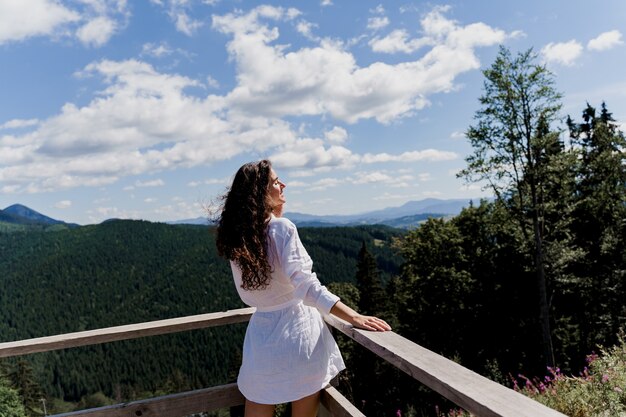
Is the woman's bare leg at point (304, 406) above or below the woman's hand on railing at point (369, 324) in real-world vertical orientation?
below

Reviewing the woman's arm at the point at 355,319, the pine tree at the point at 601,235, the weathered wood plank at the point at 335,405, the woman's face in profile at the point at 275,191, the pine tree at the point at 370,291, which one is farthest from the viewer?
the pine tree at the point at 370,291

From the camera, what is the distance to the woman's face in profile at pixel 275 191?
2445 mm

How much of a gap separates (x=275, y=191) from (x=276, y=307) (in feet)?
2.00

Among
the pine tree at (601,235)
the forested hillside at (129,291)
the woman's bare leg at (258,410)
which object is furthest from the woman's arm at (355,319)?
the forested hillside at (129,291)

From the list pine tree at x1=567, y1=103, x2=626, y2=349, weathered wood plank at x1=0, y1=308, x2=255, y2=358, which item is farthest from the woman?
pine tree at x1=567, y1=103, x2=626, y2=349

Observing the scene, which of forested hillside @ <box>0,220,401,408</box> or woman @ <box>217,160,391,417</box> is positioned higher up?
woman @ <box>217,160,391,417</box>

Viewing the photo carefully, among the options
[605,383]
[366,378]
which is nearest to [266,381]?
[605,383]

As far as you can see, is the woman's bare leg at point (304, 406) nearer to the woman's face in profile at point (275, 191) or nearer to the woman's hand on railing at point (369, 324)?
the woman's hand on railing at point (369, 324)

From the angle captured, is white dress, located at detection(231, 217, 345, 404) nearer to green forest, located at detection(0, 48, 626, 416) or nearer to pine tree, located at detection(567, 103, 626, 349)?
green forest, located at detection(0, 48, 626, 416)

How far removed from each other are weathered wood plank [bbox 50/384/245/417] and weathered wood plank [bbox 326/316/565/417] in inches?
46.5

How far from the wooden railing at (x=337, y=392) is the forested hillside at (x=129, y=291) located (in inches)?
→ 3252

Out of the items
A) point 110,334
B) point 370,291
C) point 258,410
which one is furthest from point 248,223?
point 370,291

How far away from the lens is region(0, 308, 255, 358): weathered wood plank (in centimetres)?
Answer: 262

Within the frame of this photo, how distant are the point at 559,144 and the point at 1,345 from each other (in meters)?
18.7
